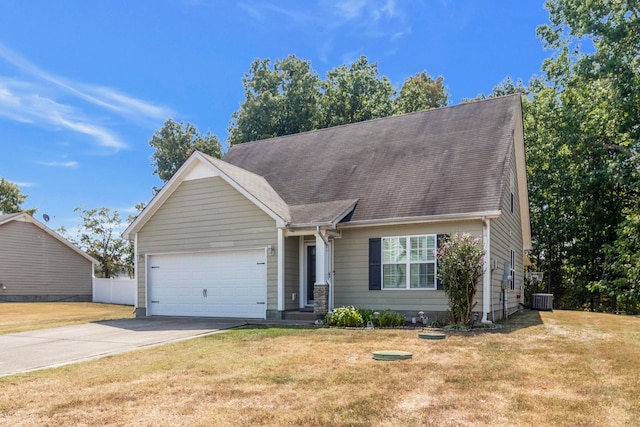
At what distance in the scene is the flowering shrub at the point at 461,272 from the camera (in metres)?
10.5

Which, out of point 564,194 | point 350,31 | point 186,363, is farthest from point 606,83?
point 186,363

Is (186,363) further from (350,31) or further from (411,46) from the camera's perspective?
(411,46)

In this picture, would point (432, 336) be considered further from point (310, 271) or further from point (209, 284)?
point (209, 284)

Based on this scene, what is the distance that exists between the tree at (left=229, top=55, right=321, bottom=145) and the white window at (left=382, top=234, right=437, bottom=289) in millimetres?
19033

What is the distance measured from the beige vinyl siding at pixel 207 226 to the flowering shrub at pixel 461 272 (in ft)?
15.1

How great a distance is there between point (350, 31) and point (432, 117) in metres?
7.93

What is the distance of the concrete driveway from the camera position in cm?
810

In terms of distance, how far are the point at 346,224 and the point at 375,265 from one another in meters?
1.33

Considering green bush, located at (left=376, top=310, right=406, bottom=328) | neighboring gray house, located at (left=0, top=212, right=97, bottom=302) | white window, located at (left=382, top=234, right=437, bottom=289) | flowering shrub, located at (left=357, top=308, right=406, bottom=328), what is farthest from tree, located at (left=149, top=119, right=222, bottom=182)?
green bush, located at (left=376, top=310, right=406, bottom=328)

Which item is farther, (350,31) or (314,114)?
(314,114)

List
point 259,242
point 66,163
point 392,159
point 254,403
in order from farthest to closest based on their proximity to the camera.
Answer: point 66,163
point 392,159
point 259,242
point 254,403

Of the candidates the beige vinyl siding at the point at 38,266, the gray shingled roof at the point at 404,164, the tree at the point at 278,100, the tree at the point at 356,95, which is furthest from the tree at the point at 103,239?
the gray shingled roof at the point at 404,164

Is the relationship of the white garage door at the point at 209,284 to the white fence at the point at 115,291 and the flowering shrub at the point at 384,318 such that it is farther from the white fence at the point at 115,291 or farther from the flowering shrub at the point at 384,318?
the white fence at the point at 115,291

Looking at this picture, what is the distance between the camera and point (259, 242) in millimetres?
13211
